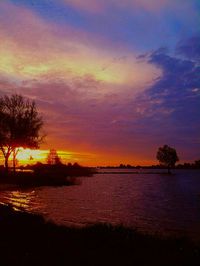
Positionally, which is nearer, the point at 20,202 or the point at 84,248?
the point at 84,248

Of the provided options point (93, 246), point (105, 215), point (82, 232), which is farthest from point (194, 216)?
point (93, 246)

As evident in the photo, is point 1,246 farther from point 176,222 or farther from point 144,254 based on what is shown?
point 176,222

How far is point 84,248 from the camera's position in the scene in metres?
13.2

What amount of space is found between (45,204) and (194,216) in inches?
634

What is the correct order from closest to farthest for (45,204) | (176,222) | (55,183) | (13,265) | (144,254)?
1. (13,265)
2. (144,254)
3. (176,222)
4. (45,204)
5. (55,183)

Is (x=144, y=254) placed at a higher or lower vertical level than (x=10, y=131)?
lower

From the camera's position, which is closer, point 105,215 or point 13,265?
point 13,265

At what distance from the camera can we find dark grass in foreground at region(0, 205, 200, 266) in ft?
37.6

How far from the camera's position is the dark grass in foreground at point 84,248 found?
1147 centimetres

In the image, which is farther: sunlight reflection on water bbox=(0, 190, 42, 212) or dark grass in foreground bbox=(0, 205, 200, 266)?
sunlight reflection on water bbox=(0, 190, 42, 212)

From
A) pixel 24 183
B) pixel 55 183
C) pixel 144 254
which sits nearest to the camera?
pixel 144 254

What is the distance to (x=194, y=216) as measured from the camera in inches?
1355

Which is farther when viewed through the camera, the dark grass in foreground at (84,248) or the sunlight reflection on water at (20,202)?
the sunlight reflection on water at (20,202)

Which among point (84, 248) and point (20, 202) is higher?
point (84, 248)
